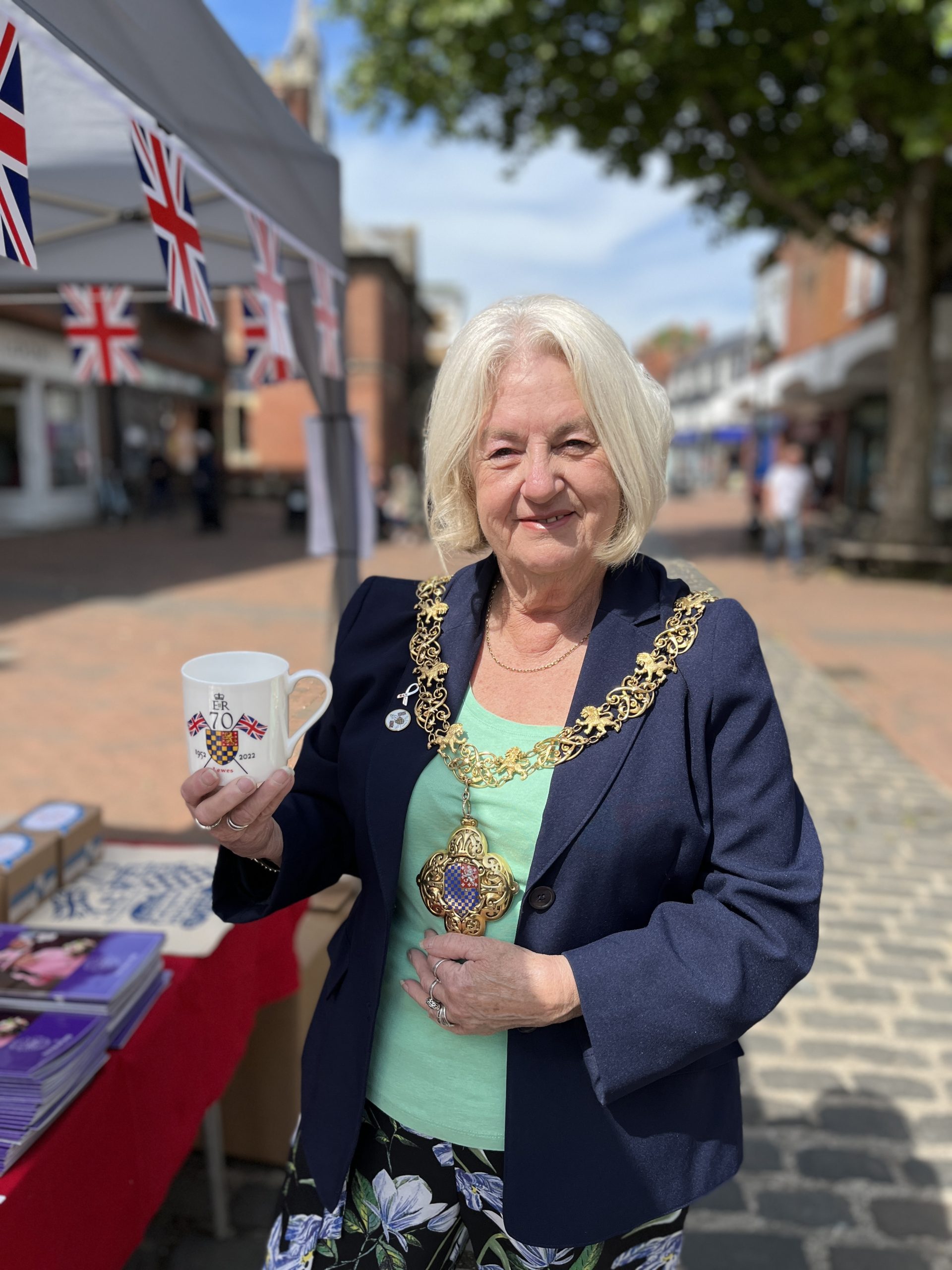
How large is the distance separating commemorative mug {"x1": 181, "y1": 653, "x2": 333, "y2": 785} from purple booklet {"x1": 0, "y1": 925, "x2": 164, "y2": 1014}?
72 cm

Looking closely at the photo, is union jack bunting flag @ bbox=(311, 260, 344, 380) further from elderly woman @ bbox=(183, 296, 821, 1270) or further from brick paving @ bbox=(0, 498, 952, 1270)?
elderly woman @ bbox=(183, 296, 821, 1270)

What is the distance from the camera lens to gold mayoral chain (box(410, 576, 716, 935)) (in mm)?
1354

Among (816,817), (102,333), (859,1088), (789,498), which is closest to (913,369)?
(789,498)

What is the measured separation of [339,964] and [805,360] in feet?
74.2

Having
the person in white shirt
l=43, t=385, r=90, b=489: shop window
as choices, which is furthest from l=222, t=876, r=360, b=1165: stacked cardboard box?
l=43, t=385, r=90, b=489: shop window

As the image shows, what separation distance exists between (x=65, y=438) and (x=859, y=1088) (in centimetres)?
2131

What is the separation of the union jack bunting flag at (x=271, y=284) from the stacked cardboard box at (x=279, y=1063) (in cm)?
156

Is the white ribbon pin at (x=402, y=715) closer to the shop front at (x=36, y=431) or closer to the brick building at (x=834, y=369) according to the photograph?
the brick building at (x=834, y=369)

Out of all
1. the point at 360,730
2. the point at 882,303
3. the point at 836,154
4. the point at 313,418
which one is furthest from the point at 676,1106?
the point at 882,303

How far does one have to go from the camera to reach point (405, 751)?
146 cm

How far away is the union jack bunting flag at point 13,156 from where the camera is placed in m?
1.31

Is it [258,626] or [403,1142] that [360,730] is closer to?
[403,1142]

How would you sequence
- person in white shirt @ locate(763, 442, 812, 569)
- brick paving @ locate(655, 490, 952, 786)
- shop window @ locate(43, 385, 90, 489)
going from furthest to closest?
shop window @ locate(43, 385, 90, 489) < person in white shirt @ locate(763, 442, 812, 569) < brick paving @ locate(655, 490, 952, 786)

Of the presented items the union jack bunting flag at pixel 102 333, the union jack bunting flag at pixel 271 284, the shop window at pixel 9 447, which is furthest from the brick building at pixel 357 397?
the union jack bunting flag at pixel 271 284
